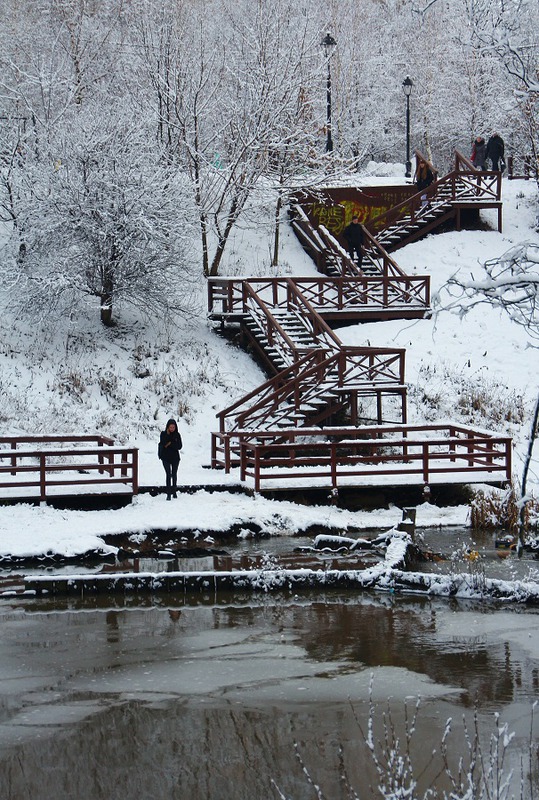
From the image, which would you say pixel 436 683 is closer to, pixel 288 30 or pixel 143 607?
pixel 143 607

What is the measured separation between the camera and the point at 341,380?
83.3 ft

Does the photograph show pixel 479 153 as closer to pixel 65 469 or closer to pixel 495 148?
pixel 495 148

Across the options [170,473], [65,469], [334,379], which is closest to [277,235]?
[334,379]

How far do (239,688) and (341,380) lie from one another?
1448cm

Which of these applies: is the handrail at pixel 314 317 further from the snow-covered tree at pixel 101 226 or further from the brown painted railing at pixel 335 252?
the snow-covered tree at pixel 101 226

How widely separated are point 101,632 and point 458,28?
47.9 meters

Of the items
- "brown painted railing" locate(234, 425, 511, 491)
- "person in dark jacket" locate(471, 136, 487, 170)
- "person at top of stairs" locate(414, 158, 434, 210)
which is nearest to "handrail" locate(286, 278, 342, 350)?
"brown painted railing" locate(234, 425, 511, 491)

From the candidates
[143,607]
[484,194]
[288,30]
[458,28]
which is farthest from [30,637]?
[458,28]

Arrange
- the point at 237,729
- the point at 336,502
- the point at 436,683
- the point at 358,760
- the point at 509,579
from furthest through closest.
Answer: the point at 336,502 < the point at 509,579 < the point at 436,683 < the point at 237,729 < the point at 358,760

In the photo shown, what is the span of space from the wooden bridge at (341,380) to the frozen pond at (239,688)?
21.4 feet

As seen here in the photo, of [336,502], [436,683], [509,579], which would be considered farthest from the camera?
[336,502]

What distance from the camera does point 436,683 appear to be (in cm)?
1157

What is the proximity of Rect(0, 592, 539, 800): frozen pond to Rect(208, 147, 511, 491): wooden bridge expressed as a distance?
6.52 meters

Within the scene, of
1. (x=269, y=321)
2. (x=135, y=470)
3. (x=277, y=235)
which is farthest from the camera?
(x=277, y=235)
